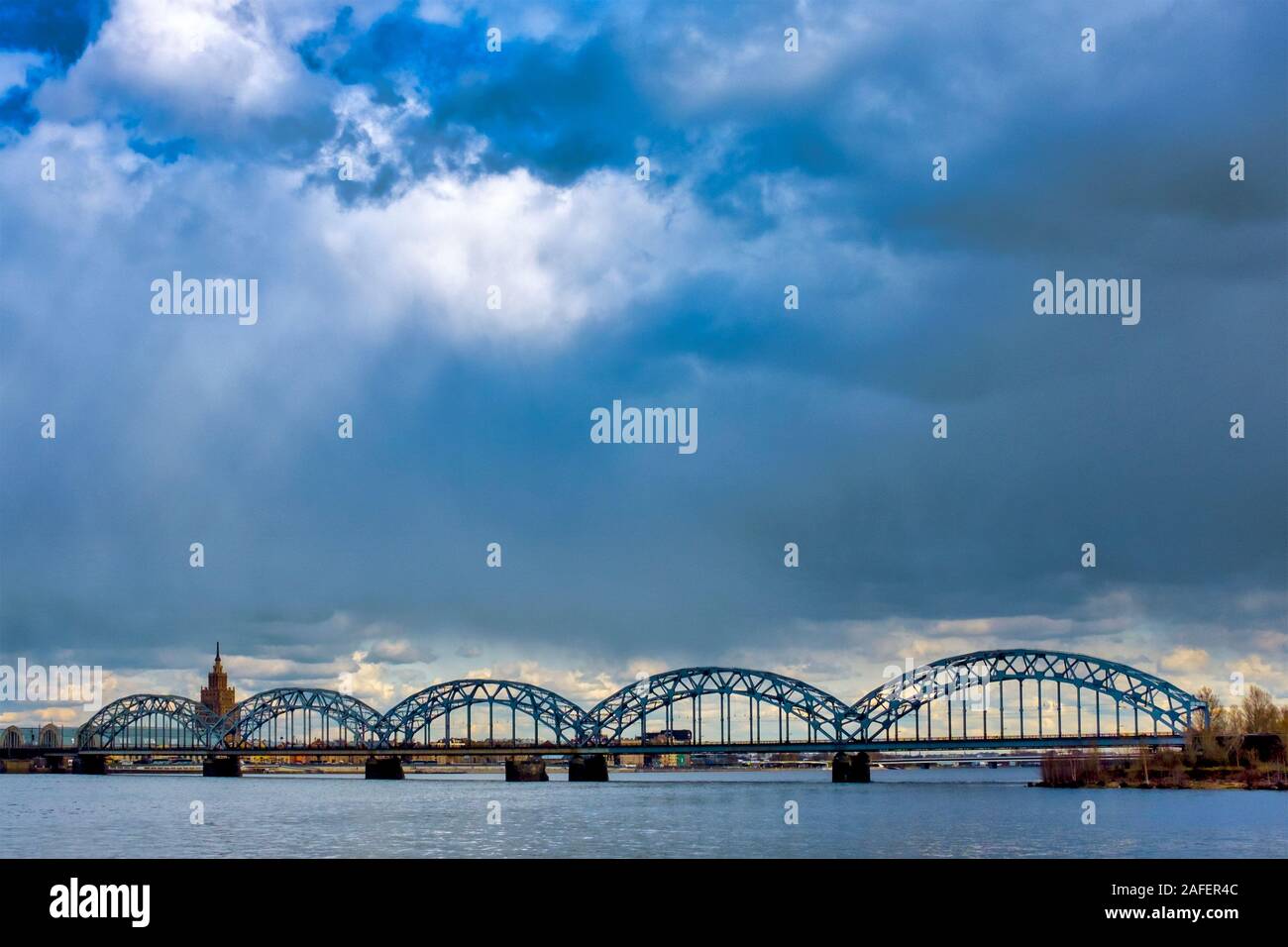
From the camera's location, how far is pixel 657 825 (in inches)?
3718

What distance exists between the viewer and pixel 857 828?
302 feet

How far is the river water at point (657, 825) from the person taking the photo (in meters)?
73.1

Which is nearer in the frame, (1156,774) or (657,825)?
(657,825)

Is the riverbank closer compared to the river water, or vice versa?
the river water

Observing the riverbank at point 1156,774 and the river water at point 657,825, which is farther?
the riverbank at point 1156,774

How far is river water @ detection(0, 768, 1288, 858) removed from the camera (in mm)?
73125
